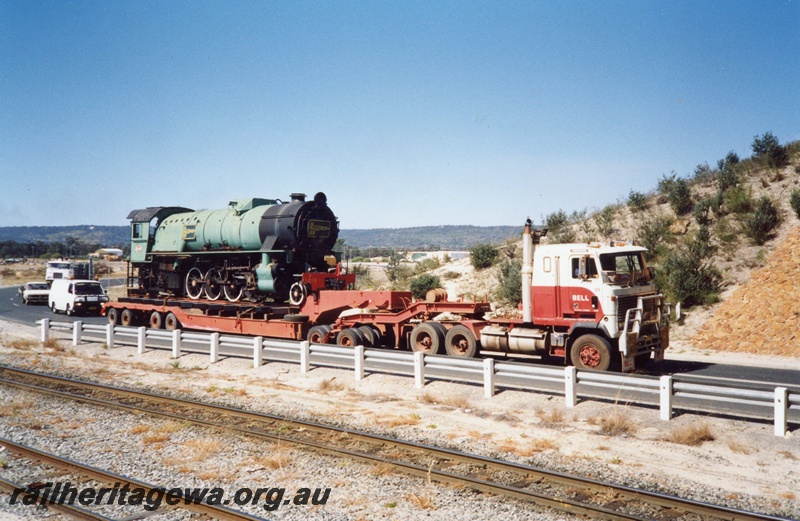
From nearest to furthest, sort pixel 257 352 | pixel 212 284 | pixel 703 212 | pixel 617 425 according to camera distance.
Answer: pixel 617 425
pixel 257 352
pixel 212 284
pixel 703 212

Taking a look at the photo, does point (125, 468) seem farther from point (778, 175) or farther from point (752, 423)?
point (778, 175)

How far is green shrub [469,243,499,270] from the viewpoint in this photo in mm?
33656

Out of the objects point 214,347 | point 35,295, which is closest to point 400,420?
point 214,347

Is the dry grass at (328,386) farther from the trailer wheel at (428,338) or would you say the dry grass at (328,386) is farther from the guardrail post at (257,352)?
the guardrail post at (257,352)

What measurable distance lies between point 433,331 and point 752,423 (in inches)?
300

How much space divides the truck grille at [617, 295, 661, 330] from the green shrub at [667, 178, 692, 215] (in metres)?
19.2

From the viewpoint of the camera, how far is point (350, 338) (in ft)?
54.4

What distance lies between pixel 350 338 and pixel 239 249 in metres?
6.43

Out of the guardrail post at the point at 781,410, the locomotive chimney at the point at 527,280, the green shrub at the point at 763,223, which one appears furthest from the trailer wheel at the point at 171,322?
the green shrub at the point at 763,223

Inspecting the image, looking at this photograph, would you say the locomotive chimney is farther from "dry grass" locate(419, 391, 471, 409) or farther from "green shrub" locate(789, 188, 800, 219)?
"green shrub" locate(789, 188, 800, 219)

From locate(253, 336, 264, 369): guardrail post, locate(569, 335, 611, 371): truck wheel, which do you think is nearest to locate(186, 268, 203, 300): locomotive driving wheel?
locate(253, 336, 264, 369): guardrail post

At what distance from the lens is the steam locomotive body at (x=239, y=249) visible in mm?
19297

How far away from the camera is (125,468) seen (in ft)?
28.6

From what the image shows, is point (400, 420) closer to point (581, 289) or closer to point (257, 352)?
point (581, 289)
